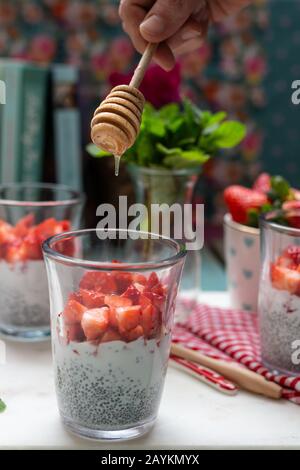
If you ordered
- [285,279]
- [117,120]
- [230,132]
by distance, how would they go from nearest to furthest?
1. [117,120]
2. [285,279]
3. [230,132]

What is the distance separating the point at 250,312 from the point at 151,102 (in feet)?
1.14

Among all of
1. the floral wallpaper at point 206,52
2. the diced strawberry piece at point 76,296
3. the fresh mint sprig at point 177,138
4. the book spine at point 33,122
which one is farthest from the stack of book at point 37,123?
the diced strawberry piece at point 76,296

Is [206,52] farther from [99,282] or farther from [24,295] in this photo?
[99,282]

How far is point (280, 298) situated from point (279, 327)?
0.12 ft

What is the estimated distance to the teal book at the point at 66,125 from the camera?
1.69 meters

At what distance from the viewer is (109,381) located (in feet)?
2.20

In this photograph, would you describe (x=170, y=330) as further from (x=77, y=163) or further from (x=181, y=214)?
(x=77, y=163)

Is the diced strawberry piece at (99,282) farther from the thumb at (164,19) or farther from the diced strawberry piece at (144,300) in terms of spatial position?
the thumb at (164,19)

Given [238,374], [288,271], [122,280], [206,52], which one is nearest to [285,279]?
[288,271]

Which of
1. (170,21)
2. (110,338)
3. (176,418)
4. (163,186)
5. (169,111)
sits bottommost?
(176,418)

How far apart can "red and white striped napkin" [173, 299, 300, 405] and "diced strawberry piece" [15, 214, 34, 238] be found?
0.79 feet

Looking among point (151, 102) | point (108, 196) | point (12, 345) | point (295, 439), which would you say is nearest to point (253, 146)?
point (108, 196)

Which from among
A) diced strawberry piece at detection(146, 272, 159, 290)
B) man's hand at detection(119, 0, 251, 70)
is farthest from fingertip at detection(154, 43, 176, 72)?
diced strawberry piece at detection(146, 272, 159, 290)

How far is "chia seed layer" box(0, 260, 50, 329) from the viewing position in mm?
907
